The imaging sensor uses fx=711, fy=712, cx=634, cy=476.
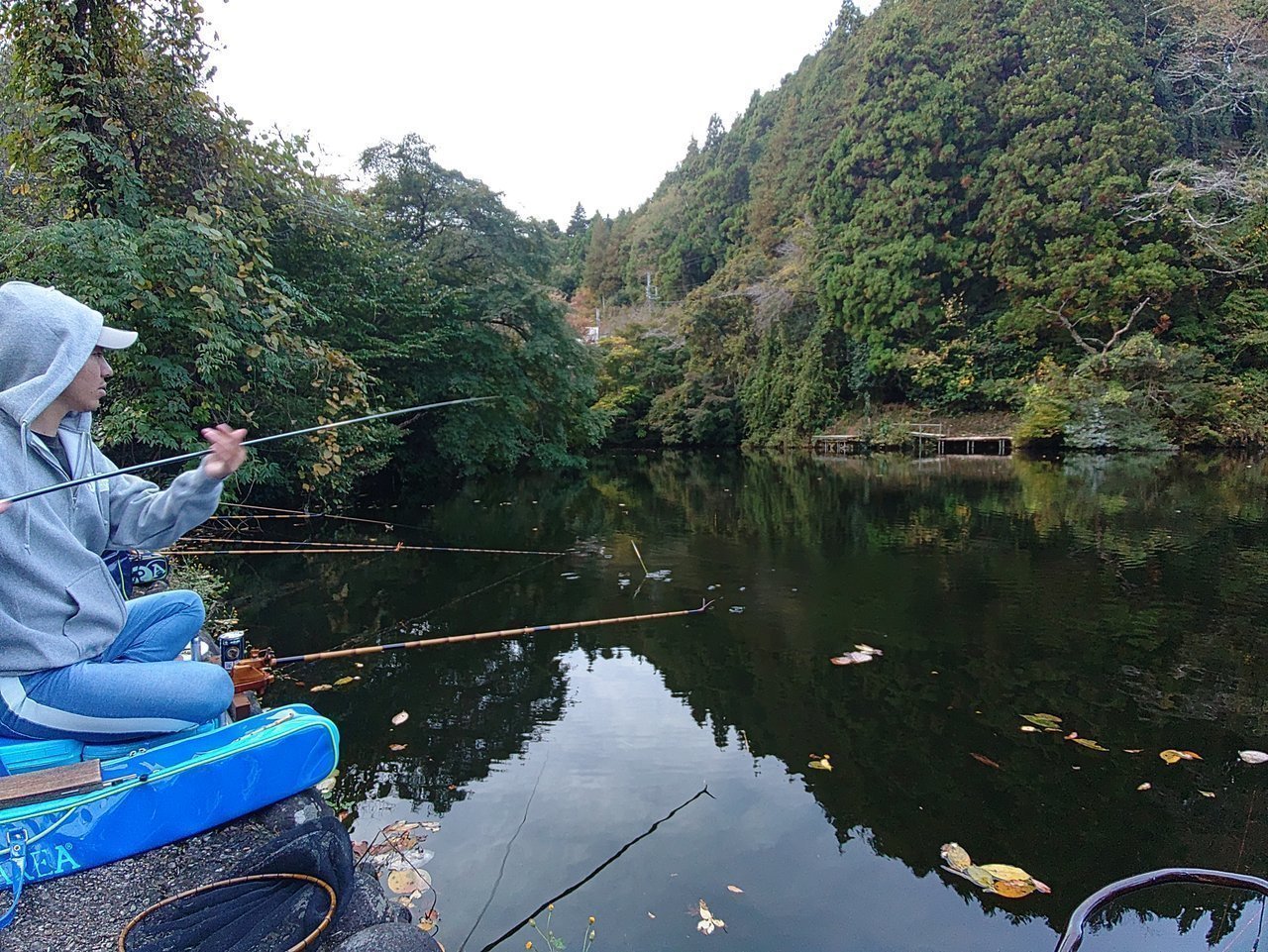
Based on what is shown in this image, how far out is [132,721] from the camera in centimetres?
173

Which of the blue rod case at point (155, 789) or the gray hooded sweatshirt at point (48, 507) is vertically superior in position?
the gray hooded sweatshirt at point (48, 507)

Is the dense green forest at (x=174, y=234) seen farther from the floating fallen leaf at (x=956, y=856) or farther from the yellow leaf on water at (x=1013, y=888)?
the yellow leaf on water at (x=1013, y=888)

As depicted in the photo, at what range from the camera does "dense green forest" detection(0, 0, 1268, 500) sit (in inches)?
224

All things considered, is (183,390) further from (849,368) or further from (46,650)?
(849,368)

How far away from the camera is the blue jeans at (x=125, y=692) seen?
63.8 inches

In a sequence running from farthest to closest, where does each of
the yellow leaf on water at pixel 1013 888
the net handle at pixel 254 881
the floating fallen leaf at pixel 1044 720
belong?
the floating fallen leaf at pixel 1044 720 → the yellow leaf on water at pixel 1013 888 → the net handle at pixel 254 881

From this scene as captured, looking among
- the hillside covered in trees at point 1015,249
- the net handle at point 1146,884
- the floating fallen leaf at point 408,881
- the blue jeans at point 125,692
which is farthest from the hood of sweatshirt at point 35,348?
the hillside covered in trees at point 1015,249

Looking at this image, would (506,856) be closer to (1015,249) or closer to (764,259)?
(1015,249)

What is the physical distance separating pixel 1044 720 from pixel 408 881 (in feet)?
9.38

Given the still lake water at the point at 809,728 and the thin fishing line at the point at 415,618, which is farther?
the thin fishing line at the point at 415,618

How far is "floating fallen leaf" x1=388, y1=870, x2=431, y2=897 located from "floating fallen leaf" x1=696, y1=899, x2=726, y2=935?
887mm

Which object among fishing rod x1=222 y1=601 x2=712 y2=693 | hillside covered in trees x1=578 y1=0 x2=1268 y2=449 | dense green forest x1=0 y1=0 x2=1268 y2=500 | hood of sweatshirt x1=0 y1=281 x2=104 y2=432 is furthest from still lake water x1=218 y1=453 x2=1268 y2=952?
hillside covered in trees x1=578 y1=0 x2=1268 y2=449

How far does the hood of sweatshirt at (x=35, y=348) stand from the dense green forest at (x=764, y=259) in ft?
13.4

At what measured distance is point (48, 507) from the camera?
1.64 metres
